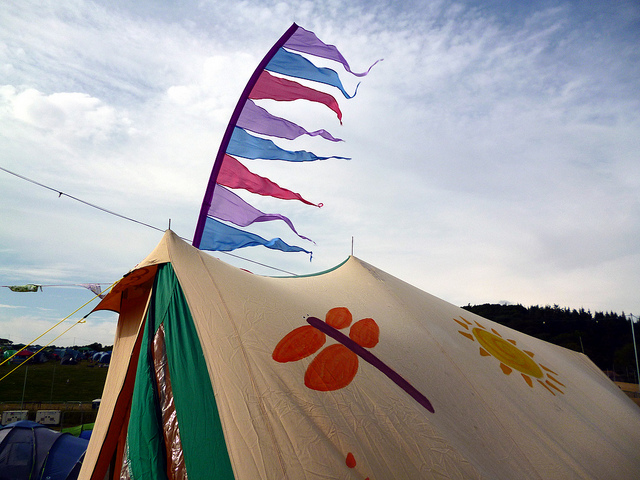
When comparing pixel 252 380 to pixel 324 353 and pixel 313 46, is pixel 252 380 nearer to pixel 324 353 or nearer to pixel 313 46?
pixel 324 353

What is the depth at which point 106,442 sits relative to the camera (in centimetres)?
294

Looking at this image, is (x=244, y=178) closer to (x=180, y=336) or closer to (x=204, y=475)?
(x=180, y=336)

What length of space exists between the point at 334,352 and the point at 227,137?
2.42m

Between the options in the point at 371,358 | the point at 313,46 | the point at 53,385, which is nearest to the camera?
the point at 371,358

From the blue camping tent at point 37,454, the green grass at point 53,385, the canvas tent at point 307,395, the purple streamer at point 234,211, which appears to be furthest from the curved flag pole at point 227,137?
the green grass at point 53,385

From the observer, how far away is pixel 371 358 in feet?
10.2

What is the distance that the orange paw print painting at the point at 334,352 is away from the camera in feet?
9.07

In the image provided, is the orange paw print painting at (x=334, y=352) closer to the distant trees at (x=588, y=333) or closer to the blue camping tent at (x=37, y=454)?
the blue camping tent at (x=37, y=454)

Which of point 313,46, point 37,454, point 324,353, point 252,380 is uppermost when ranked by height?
point 313,46

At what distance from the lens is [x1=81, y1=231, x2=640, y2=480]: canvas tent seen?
93.7 inches

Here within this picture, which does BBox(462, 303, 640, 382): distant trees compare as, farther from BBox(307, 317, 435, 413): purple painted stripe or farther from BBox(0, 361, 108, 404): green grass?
BBox(307, 317, 435, 413): purple painted stripe

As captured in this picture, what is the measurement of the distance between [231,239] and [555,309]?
1292 inches

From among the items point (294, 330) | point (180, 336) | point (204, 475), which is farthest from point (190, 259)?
point (204, 475)

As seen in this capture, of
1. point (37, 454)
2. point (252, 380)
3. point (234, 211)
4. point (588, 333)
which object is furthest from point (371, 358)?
point (588, 333)
